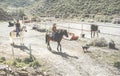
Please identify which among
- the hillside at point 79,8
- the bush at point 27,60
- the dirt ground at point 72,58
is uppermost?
the hillside at point 79,8

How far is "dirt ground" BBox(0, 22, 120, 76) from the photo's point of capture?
14748 millimetres

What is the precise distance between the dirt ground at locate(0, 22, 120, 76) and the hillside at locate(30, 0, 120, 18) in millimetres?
31767

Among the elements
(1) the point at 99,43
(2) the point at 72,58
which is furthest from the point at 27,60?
(1) the point at 99,43

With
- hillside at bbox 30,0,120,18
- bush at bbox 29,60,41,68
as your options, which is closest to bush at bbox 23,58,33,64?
bush at bbox 29,60,41,68

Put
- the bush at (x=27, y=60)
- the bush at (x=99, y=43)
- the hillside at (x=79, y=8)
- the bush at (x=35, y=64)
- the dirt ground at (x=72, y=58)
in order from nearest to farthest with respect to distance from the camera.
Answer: the dirt ground at (x=72, y=58) → the bush at (x=35, y=64) → the bush at (x=27, y=60) → the bush at (x=99, y=43) → the hillside at (x=79, y=8)

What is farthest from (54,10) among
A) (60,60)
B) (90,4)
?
(60,60)

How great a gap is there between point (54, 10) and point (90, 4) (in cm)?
1070

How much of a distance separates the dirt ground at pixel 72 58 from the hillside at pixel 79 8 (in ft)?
104

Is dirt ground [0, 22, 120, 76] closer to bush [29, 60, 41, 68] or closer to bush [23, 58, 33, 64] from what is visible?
bush [29, 60, 41, 68]

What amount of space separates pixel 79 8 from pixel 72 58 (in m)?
47.5

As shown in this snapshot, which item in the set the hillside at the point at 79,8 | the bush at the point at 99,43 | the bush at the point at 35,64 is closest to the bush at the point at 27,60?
the bush at the point at 35,64

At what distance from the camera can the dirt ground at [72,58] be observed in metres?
14.7

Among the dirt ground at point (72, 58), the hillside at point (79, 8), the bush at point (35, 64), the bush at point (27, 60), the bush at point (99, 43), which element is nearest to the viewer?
the dirt ground at point (72, 58)

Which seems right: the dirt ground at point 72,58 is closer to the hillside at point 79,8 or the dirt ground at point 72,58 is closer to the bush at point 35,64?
the bush at point 35,64
